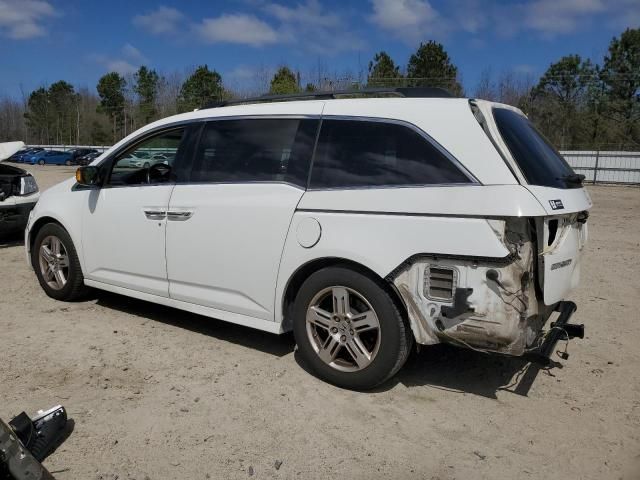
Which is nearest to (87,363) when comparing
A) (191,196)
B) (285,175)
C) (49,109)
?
(191,196)

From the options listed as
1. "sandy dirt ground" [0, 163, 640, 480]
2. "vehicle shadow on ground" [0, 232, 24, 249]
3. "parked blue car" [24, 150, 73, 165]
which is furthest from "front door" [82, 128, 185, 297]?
"parked blue car" [24, 150, 73, 165]

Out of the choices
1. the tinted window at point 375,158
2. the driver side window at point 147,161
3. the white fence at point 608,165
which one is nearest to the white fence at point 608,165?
the white fence at point 608,165

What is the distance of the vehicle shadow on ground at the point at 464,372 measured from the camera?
12.9 feet

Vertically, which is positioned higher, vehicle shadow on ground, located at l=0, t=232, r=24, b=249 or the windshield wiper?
the windshield wiper

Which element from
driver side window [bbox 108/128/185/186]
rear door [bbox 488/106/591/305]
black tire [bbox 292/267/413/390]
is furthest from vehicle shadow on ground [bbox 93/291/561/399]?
driver side window [bbox 108/128/185/186]

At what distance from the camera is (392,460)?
3051mm

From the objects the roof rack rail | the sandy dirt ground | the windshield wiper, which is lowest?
the sandy dirt ground

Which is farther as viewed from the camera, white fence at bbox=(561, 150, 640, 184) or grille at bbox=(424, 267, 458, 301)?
white fence at bbox=(561, 150, 640, 184)

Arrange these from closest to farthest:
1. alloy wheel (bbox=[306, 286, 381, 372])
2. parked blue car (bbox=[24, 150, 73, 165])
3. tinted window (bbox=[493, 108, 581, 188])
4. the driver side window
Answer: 1. tinted window (bbox=[493, 108, 581, 188])
2. alloy wheel (bbox=[306, 286, 381, 372])
3. the driver side window
4. parked blue car (bbox=[24, 150, 73, 165])

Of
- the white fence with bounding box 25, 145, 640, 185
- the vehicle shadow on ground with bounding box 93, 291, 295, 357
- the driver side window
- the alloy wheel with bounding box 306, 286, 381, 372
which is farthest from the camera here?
the white fence with bounding box 25, 145, 640, 185

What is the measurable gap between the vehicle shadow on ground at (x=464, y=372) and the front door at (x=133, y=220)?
152 centimetres

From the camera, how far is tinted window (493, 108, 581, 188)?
3354 mm

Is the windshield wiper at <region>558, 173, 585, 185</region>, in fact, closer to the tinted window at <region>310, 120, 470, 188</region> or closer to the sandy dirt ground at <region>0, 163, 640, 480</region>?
the tinted window at <region>310, 120, 470, 188</region>

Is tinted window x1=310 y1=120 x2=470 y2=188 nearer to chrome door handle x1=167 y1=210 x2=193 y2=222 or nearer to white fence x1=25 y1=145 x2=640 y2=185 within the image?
chrome door handle x1=167 y1=210 x2=193 y2=222
